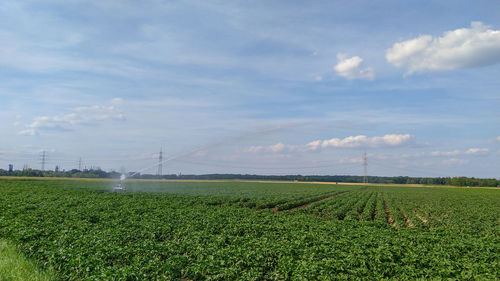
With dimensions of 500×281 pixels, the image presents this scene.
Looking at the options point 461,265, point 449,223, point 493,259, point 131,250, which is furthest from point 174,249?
point 449,223

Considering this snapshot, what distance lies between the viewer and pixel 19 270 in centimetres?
1099

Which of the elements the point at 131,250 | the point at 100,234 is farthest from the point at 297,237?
the point at 100,234

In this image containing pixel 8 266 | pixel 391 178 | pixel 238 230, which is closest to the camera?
pixel 8 266

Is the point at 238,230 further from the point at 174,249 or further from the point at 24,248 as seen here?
the point at 24,248

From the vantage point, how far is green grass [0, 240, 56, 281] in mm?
10398

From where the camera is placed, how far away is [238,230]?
757 inches

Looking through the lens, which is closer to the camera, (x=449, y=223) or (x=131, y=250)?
(x=131, y=250)

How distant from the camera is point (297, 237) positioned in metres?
16.7

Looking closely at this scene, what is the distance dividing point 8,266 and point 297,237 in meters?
13.0

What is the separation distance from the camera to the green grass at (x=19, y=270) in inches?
409

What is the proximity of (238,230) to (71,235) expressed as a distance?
371 inches

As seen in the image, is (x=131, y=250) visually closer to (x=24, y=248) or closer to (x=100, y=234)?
(x=100, y=234)

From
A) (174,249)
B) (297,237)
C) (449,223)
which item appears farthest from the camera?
(449,223)

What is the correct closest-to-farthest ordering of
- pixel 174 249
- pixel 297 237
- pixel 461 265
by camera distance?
pixel 461 265
pixel 174 249
pixel 297 237
